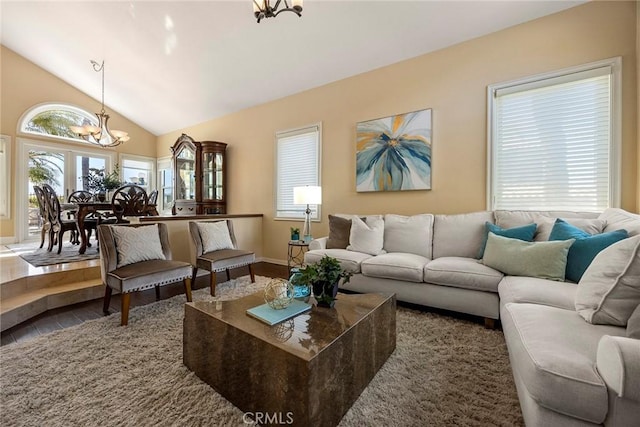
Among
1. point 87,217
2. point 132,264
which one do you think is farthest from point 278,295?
point 87,217

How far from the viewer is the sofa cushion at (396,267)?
8.14 feet

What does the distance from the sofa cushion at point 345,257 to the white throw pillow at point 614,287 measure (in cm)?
174

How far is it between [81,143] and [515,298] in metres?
7.86

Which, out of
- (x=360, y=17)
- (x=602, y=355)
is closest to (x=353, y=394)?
(x=602, y=355)

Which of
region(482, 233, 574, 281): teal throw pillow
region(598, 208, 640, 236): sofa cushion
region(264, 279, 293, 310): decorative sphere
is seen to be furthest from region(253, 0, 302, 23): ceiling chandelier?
region(598, 208, 640, 236): sofa cushion

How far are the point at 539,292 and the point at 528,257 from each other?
46 centimetres

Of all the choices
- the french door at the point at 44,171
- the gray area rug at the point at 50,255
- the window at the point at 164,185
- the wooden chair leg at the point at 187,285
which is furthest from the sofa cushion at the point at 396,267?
the french door at the point at 44,171

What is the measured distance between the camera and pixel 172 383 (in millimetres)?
1508

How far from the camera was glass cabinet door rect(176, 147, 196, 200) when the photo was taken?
18.1ft

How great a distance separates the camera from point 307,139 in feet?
14.3

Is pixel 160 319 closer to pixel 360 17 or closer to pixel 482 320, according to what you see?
pixel 482 320

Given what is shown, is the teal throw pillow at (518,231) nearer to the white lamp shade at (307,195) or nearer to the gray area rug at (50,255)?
the white lamp shade at (307,195)

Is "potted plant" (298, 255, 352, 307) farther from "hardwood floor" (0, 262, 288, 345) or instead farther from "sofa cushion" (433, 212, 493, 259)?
"hardwood floor" (0, 262, 288, 345)

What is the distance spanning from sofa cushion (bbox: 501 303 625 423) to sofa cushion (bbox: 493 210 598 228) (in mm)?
1481
